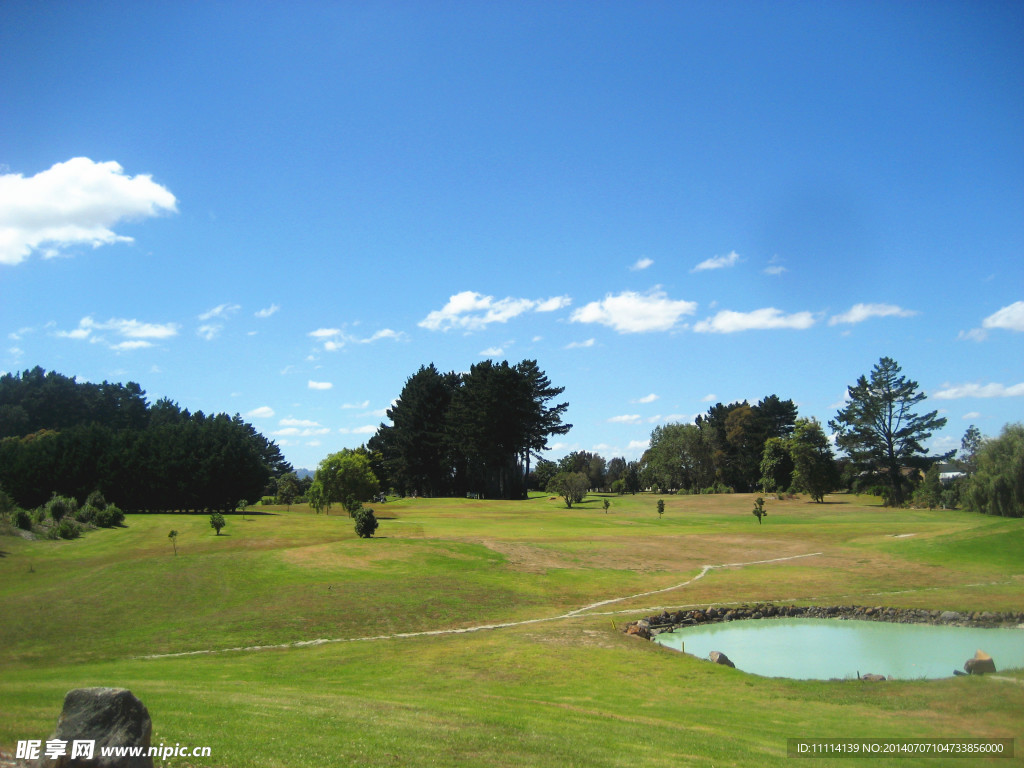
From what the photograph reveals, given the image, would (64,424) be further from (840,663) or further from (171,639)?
(840,663)

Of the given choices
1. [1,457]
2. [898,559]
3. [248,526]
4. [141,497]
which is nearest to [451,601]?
[898,559]

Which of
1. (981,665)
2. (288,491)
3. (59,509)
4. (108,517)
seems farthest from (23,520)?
(288,491)

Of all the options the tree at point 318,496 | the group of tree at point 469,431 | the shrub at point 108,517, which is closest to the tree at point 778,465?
the group of tree at point 469,431

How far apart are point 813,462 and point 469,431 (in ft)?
148

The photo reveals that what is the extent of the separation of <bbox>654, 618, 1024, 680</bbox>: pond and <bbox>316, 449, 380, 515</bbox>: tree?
5138 cm

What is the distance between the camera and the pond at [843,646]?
18.8 metres

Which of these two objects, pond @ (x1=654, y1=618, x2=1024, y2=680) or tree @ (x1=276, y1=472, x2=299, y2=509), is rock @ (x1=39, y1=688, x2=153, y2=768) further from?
tree @ (x1=276, y1=472, x2=299, y2=509)

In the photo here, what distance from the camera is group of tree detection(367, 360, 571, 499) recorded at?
3706 inches

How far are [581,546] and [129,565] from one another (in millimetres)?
24322

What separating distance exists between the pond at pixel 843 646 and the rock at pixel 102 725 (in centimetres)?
1648

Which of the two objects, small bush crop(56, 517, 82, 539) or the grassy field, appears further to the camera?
Answer: small bush crop(56, 517, 82, 539)

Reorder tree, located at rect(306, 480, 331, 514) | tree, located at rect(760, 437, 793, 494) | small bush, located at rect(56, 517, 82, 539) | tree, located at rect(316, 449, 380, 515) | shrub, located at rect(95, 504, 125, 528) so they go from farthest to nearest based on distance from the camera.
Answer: tree, located at rect(760, 437, 793, 494) < tree, located at rect(306, 480, 331, 514) < tree, located at rect(316, 449, 380, 515) < shrub, located at rect(95, 504, 125, 528) < small bush, located at rect(56, 517, 82, 539)

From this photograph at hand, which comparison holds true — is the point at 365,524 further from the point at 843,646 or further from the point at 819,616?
the point at 843,646

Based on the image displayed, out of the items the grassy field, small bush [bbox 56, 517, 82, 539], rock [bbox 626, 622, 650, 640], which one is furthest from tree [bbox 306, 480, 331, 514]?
rock [bbox 626, 622, 650, 640]
